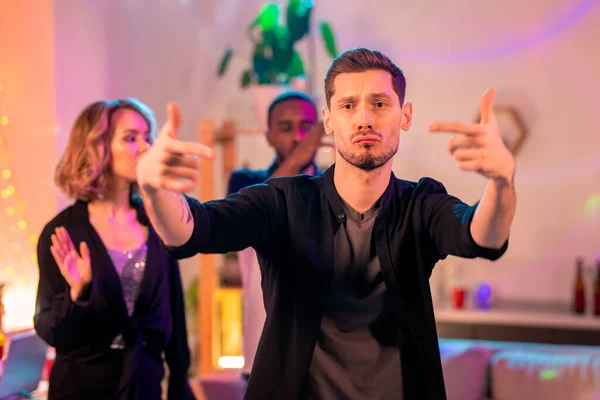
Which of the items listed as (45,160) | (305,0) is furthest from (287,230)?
(305,0)

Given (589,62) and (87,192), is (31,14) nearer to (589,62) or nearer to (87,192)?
(87,192)

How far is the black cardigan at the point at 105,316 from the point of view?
189cm

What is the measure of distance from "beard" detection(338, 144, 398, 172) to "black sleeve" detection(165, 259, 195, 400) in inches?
42.5

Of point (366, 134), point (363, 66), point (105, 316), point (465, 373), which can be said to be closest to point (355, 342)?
point (366, 134)

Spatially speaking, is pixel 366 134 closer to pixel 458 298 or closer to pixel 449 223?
pixel 449 223

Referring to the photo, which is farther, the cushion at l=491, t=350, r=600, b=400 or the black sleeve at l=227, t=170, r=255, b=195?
the cushion at l=491, t=350, r=600, b=400

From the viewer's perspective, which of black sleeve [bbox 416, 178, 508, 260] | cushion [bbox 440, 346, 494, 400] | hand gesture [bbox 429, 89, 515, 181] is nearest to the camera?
hand gesture [bbox 429, 89, 515, 181]

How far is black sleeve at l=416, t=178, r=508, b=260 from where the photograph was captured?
1070 mm

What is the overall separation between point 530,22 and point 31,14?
8.38ft

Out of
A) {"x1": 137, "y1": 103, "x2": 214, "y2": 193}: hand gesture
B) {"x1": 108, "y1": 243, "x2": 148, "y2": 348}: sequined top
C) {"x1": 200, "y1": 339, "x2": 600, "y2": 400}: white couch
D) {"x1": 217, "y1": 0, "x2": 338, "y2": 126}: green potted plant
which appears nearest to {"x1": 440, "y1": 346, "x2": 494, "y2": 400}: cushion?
{"x1": 200, "y1": 339, "x2": 600, "y2": 400}: white couch

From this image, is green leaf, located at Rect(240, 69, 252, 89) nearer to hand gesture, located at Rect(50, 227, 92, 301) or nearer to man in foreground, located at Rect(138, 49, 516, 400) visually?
hand gesture, located at Rect(50, 227, 92, 301)

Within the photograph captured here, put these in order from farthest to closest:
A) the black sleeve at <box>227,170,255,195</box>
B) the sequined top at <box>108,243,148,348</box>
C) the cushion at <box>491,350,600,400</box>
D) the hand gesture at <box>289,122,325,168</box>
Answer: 1. the cushion at <box>491,350,600,400</box>
2. the black sleeve at <box>227,170,255,195</box>
3. the hand gesture at <box>289,122,325,168</box>
4. the sequined top at <box>108,243,148,348</box>

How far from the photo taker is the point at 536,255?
11.7ft

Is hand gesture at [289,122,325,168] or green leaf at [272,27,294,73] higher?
green leaf at [272,27,294,73]
